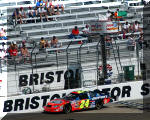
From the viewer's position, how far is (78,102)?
1798 centimetres

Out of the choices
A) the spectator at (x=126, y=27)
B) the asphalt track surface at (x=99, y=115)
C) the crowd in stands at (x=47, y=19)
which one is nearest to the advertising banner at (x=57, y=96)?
the asphalt track surface at (x=99, y=115)

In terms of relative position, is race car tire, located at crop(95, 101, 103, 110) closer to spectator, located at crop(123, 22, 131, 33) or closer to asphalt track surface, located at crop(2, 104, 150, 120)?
asphalt track surface, located at crop(2, 104, 150, 120)

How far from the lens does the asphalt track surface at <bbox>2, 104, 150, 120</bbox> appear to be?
53.2ft

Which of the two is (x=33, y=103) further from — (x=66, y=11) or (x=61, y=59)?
(x=66, y=11)

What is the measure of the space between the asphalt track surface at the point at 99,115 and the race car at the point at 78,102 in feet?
0.72

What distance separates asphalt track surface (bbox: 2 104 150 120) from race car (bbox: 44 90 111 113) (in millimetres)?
220

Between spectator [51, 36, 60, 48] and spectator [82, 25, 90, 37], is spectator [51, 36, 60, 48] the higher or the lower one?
the lower one

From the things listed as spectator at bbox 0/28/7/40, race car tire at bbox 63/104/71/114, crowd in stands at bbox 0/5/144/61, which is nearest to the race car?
race car tire at bbox 63/104/71/114

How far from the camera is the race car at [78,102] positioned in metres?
17.4

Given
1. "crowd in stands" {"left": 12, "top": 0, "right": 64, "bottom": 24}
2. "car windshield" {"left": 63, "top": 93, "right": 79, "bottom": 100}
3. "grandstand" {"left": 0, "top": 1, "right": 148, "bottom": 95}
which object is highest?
"crowd in stands" {"left": 12, "top": 0, "right": 64, "bottom": 24}

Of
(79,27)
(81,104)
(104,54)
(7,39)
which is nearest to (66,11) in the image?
(79,27)

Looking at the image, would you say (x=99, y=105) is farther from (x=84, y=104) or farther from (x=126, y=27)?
(x=126, y=27)

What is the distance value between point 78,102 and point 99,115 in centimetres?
138

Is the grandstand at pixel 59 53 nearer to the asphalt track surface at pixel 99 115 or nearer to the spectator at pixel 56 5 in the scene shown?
the spectator at pixel 56 5
